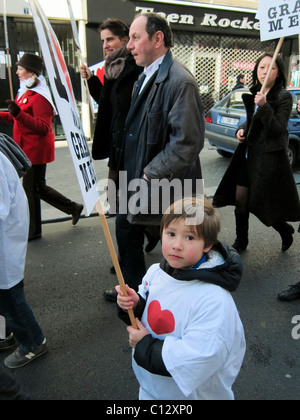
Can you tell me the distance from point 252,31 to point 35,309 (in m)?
12.3


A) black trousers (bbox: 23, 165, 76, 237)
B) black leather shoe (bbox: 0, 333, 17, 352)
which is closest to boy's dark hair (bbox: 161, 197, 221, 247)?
black leather shoe (bbox: 0, 333, 17, 352)

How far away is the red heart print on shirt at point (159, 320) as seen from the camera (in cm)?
136

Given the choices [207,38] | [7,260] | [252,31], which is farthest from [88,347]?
[252,31]

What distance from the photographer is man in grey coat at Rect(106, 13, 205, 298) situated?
2.18 m

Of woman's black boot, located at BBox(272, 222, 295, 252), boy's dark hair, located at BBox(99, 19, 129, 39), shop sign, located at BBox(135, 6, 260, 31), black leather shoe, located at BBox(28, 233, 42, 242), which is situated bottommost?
black leather shoe, located at BBox(28, 233, 42, 242)

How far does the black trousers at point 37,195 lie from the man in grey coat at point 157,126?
1.82 metres

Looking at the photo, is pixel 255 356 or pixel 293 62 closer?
pixel 255 356

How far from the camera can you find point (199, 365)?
1.20 metres

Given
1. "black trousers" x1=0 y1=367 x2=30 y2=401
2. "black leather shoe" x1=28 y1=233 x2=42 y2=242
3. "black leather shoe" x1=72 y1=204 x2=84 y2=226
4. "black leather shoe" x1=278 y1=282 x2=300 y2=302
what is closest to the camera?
"black trousers" x1=0 y1=367 x2=30 y2=401

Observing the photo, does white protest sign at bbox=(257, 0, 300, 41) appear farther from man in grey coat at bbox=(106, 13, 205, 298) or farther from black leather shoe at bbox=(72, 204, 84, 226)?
black leather shoe at bbox=(72, 204, 84, 226)

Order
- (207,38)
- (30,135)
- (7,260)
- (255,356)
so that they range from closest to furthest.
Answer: (7,260)
(255,356)
(30,135)
(207,38)

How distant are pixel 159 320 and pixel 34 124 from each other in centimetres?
285

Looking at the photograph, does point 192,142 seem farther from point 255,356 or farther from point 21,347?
point 21,347

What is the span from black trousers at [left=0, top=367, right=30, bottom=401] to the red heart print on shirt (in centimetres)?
68
